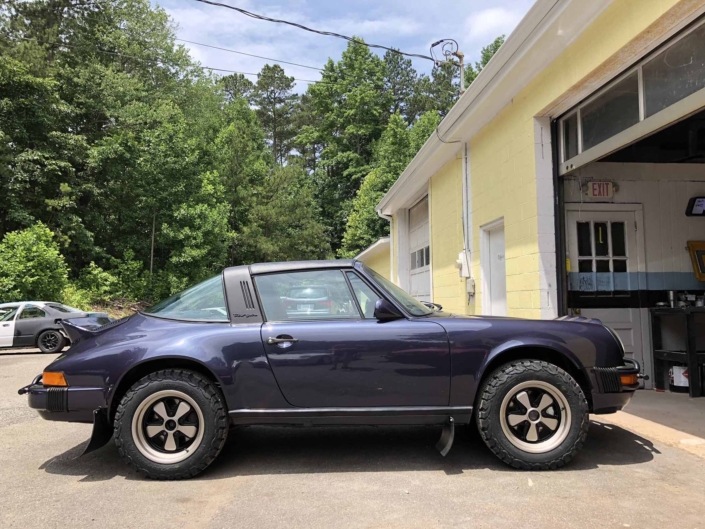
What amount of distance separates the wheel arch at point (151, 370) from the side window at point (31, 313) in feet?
38.1

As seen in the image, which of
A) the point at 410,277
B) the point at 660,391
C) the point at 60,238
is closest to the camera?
the point at 660,391

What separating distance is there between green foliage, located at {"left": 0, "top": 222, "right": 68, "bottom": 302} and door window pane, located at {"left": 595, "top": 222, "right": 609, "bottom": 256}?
62.6 feet

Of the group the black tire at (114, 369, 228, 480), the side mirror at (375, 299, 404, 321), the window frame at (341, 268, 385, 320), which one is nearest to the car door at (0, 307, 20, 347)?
the black tire at (114, 369, 228, 480)

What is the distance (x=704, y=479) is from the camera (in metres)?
3.52

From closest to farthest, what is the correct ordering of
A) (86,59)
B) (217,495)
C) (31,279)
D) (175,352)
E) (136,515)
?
(136,515) < (217,495) < (175,352) < (31,279) < (86,59)

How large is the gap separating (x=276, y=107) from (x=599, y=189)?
51.5m

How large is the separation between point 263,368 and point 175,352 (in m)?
0.62

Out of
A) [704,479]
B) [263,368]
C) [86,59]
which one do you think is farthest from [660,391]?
[86,59]

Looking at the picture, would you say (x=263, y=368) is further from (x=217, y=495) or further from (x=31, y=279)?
(x=31, y=279)

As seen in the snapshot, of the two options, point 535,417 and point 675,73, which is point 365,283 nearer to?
point 535,417

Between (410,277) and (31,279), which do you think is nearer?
(410,277)

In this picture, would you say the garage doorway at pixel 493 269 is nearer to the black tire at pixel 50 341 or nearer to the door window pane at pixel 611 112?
the door window pane at pixel 611 112

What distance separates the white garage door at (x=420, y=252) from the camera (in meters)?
12.3

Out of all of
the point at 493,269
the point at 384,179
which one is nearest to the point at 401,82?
the point at 384,179
